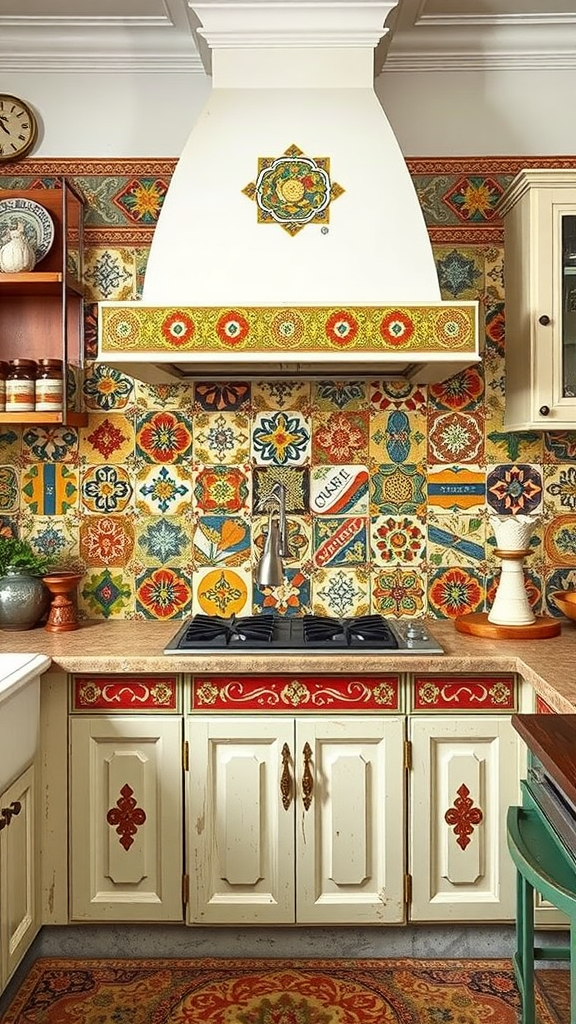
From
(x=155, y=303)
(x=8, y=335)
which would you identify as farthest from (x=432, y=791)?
(x=8, y=335)

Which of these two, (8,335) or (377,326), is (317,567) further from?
(8,335)

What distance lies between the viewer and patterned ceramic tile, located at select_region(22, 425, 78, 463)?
314 cm

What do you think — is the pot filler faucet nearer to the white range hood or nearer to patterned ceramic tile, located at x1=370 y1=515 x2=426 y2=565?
patterned ceramic tile, located at x1=370 y1=515 x2=426 y2=565

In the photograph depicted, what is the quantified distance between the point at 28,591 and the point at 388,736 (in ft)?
3.84

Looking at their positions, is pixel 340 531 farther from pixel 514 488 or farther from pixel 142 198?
pixel 142 198

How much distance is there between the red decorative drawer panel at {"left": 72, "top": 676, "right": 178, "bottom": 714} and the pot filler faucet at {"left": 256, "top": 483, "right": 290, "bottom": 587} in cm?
43

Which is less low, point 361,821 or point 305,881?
point 361,821

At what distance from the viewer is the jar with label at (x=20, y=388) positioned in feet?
9.48

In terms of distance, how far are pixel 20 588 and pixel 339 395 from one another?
119 cm

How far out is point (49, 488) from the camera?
10.3 ft

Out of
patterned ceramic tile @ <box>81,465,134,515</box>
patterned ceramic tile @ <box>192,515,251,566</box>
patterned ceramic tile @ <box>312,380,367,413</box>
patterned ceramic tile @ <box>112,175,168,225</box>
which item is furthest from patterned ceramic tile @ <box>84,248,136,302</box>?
patterned ceramic tile @ <box>192,515,251,566</box>

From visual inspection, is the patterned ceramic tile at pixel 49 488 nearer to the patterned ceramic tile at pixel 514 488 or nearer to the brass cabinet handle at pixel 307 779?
the brass cabinet handle at pixel 307 779

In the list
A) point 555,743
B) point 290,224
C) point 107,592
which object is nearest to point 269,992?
point 555,743

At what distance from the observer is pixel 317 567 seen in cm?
314
